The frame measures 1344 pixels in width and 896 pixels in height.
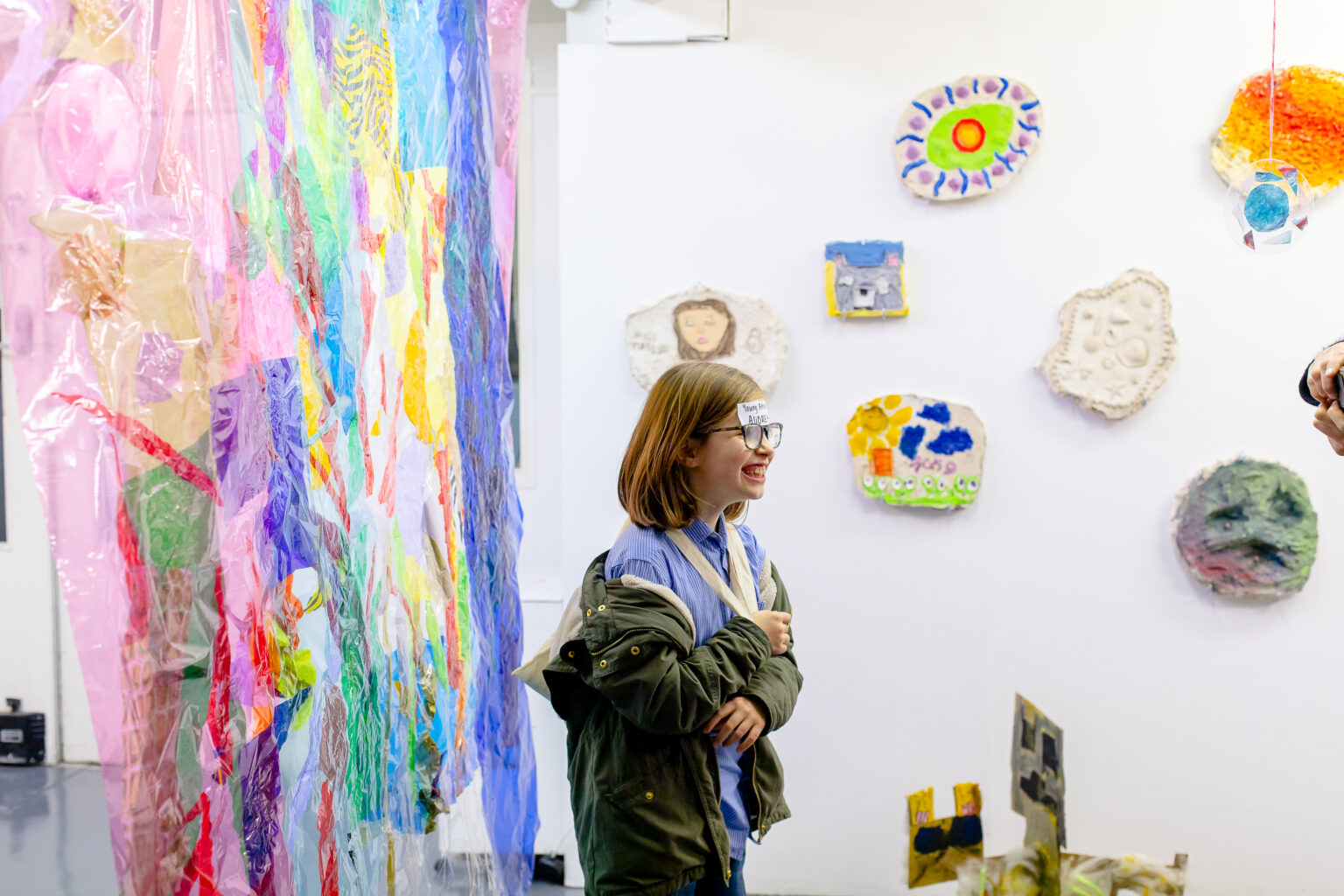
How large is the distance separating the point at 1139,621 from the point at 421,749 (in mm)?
1550

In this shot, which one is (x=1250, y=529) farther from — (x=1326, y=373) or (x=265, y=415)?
(x=265, y=415)

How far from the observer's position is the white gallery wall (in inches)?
85.7

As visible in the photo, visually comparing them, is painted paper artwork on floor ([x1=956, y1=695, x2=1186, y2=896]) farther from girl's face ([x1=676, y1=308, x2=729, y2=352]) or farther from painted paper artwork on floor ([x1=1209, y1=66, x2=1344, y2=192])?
painted paper artwork on floor ([x1=1209, y1=66, x2=1344, y2=192])

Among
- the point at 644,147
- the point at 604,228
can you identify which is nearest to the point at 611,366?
the point at 604,228

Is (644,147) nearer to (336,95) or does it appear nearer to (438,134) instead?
(438,134)

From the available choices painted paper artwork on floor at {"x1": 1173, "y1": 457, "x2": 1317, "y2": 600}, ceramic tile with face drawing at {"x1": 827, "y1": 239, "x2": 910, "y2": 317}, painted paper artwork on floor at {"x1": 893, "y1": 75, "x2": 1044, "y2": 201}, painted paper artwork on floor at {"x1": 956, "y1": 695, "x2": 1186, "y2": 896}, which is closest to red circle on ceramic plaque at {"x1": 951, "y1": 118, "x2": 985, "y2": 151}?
painted paper artwork on floor at {"x1": 893, "y1": 75, "x2": 1044, "y2": 201}

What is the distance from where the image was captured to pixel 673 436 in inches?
55.0

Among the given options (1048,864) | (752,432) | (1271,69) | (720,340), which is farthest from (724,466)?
(1271,69)

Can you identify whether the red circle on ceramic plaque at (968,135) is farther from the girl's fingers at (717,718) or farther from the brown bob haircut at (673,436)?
the girl's fingers at (717,718)

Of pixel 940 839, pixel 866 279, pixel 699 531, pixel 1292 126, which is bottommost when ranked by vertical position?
pixel 940 839

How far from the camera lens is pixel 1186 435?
2.20 meters

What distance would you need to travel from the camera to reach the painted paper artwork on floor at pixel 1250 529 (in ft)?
7.08

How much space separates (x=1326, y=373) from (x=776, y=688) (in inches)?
32.2

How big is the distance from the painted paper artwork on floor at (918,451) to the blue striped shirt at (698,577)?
88 centimetres
